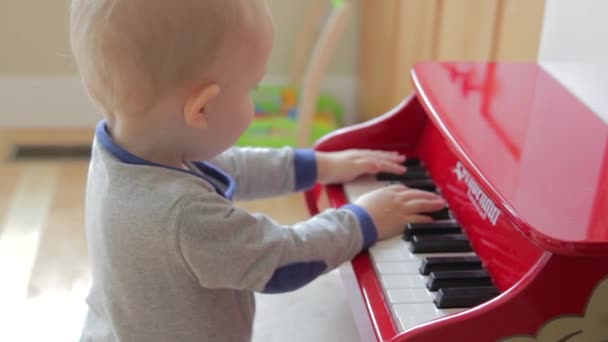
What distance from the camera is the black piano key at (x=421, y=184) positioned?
1.16 metres

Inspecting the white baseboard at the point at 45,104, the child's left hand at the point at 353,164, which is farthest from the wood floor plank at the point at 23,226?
the child's left hand at the point at 353,164

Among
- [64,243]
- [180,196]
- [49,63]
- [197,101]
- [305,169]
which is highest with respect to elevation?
[197,101]

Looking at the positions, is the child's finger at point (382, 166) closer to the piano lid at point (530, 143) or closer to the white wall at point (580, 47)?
the piano lid at point (530, 143)

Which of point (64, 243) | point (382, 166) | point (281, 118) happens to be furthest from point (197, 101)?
point (281, 118)

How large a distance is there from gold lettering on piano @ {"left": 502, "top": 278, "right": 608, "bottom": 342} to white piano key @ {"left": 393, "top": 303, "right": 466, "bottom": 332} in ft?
0.33

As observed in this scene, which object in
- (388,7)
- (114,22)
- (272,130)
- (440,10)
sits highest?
(114,22)

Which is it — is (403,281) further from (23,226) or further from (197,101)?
(23,226)

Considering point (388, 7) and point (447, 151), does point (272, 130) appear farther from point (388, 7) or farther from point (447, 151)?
point (447, 151)

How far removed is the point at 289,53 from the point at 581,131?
1.80m

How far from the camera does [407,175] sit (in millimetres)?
1210

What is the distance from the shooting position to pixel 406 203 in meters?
1.08

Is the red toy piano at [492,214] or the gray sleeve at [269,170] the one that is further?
the gray sleeve at [269,170]

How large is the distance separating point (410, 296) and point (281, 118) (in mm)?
1636

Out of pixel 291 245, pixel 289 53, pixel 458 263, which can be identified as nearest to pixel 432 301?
pixel 458 263
